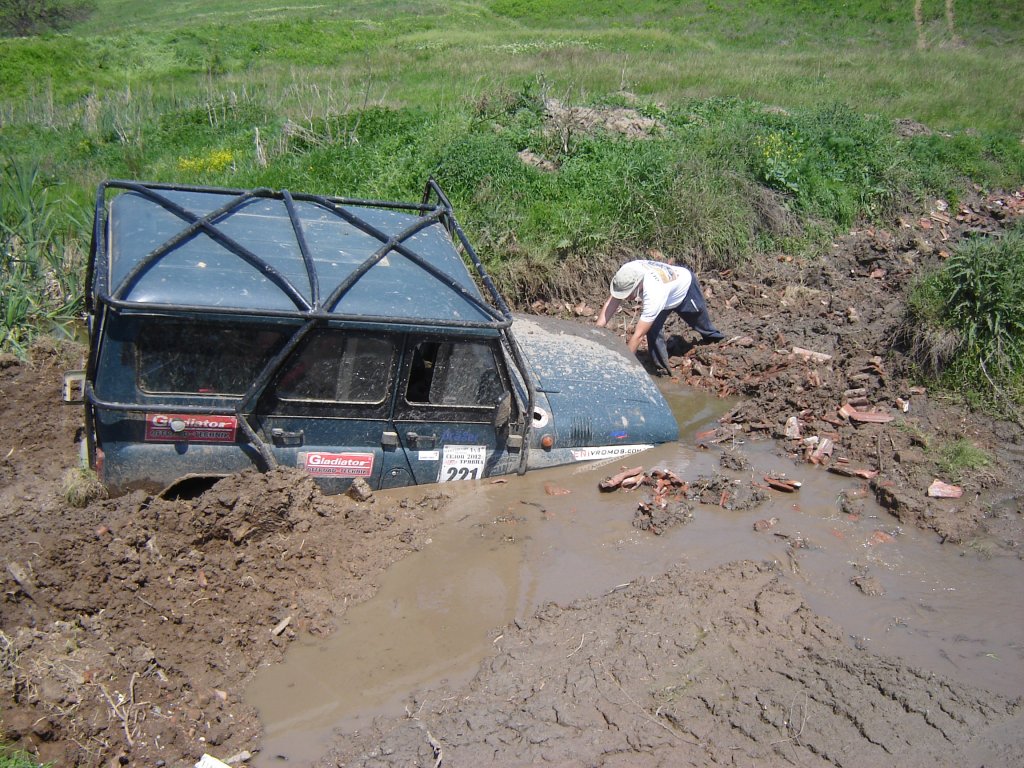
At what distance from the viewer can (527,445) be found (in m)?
5.73

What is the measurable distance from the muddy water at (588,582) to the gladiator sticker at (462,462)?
11 cm

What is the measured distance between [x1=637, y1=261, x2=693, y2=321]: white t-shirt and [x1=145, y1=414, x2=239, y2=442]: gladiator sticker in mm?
4159

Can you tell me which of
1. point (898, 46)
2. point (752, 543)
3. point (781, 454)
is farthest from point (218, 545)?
point (898, 46)

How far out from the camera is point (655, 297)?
776cm

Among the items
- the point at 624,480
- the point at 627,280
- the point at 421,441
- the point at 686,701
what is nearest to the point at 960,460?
the point at 624,480

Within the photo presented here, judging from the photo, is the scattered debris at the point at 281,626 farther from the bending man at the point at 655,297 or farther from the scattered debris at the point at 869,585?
the bending man at the point at 655,297

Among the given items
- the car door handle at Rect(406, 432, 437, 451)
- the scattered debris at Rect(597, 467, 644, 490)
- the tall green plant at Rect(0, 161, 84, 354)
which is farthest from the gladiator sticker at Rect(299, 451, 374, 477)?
the tall green plant at Rect(0, 161, 84, 354)

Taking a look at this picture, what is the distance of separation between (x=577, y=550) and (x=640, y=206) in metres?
6.12

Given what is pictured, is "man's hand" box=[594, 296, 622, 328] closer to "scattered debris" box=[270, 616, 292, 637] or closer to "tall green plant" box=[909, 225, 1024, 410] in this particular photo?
"tall green plant" box=[909, 225, 1024, 410]

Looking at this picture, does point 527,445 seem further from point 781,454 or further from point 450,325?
point 781,454

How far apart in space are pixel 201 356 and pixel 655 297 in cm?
443

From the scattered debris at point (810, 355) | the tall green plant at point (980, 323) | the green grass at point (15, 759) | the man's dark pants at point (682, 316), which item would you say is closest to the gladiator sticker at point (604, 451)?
the man's dark pants at point (682, 316)

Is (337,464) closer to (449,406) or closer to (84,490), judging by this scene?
(449,406)

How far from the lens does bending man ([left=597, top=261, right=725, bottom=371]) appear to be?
7.73 meters
